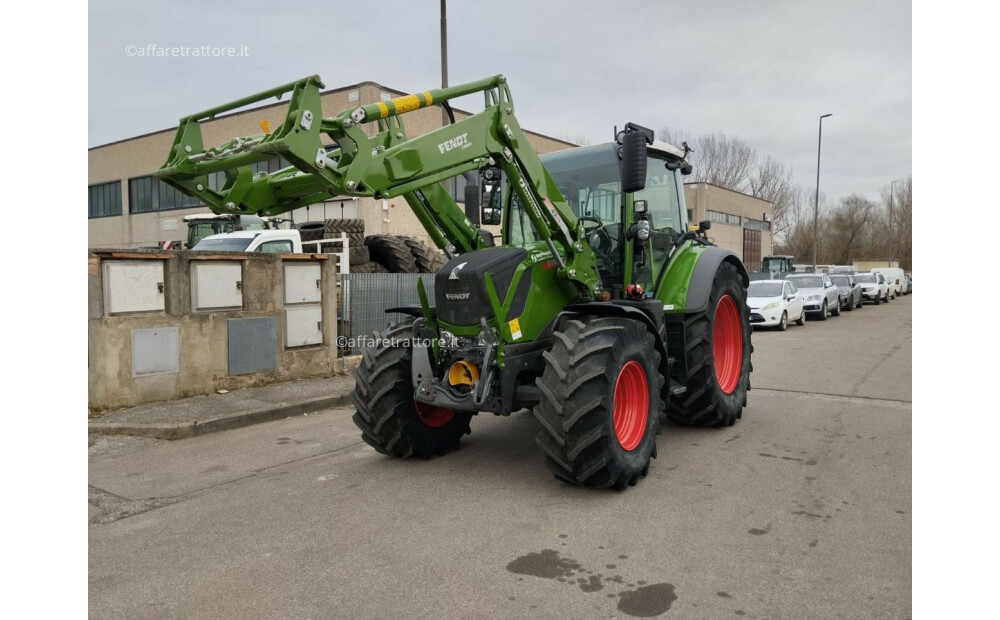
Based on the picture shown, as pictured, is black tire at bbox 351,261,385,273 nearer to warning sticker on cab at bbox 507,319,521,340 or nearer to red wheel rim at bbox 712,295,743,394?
red wheel rim at bbox 712,295,743,394

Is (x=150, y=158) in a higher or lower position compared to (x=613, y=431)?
higher

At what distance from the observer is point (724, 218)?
171ft

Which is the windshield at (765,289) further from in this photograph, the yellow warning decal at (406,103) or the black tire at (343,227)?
the yellow warning decal at (406,103)

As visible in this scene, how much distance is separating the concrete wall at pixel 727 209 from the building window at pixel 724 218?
0.23 metres

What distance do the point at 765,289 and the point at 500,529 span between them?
18.6 metres

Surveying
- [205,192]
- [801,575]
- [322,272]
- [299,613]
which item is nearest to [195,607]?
[299,613]

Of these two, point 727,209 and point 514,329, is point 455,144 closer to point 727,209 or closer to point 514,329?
point 514,329

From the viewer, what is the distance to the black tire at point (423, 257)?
16.0m

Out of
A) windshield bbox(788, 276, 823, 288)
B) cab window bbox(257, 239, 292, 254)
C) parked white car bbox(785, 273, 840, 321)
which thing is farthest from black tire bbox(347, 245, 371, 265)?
windshield bbox(788, 276, 823, 288)

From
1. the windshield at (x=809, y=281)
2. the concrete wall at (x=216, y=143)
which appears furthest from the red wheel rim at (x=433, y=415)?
the windshield at (x=809, y=281)

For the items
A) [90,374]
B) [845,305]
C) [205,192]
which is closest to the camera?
[205,192]

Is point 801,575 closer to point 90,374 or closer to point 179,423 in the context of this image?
point 179,423

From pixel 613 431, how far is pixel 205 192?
3.33 metres

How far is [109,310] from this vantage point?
27.8 feet
